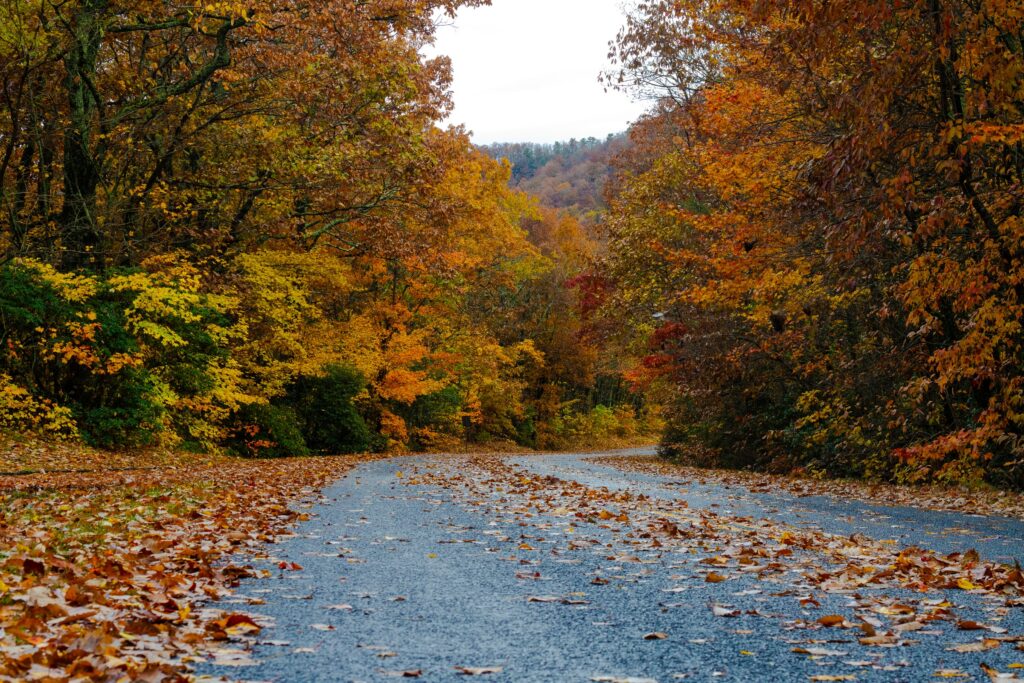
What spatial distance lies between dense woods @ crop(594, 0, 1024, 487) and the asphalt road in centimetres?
375

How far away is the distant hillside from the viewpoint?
6881 cm

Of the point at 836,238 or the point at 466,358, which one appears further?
the point at 466,358

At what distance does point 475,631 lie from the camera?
15.9 ft

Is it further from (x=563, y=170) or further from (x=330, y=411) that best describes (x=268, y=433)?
(x=563, y=170)

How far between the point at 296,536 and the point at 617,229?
2117cm

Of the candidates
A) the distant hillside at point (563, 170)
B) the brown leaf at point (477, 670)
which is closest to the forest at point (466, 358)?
the brown leaf at point (477, 670)

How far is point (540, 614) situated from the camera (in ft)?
17.3

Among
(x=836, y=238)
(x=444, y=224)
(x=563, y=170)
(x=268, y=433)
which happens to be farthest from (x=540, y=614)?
(x=563, y=170)

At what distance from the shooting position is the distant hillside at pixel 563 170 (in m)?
68.8

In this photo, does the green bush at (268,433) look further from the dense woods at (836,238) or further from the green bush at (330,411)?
the dense woods at (836,238)

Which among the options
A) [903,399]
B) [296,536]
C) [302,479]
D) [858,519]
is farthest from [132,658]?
[903,399]

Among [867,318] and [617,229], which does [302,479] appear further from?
[617,229]

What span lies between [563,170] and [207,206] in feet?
238

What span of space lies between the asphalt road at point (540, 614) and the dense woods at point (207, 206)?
31.4 ft
